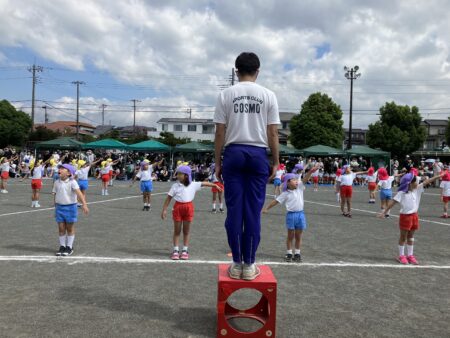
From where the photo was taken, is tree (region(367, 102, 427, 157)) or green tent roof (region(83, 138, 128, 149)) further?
tree (region(367, 102, 427, 157))

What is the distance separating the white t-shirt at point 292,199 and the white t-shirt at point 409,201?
6.38 feet

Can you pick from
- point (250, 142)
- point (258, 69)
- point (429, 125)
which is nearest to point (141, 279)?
point (250, 142)

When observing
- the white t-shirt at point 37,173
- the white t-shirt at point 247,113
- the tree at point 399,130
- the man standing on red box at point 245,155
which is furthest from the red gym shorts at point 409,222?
the tree at point 399,130

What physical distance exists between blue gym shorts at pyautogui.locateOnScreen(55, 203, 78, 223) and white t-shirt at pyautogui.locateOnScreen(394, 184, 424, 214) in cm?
637

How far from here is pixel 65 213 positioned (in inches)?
292

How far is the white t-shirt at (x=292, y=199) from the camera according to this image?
751cm

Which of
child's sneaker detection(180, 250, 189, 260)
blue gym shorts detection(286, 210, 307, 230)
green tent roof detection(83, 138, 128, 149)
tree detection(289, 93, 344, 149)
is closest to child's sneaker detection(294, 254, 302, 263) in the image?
blue gym shorts detection(286, 210, 307, 230)

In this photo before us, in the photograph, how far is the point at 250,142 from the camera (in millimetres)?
3887

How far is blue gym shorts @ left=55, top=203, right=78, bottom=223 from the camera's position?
7391 millimetres

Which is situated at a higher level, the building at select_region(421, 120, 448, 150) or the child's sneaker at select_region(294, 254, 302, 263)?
the building at select_region(421, 120, 448, 150)

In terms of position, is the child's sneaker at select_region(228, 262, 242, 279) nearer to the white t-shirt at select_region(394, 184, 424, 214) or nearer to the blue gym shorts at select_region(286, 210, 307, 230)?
the blue gym shorts at select_region(286, 210, 307, 230)

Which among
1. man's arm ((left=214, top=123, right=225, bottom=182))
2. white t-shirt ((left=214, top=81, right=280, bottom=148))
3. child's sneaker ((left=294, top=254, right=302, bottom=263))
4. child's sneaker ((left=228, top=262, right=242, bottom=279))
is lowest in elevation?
child's sneaker ((left=294, top=254, right=302, bottom=263))

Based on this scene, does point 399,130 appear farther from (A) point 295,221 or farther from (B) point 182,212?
(B) point 182,212

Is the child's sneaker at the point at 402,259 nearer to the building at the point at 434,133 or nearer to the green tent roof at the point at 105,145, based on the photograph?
the green tent roof at the point at 105,145
